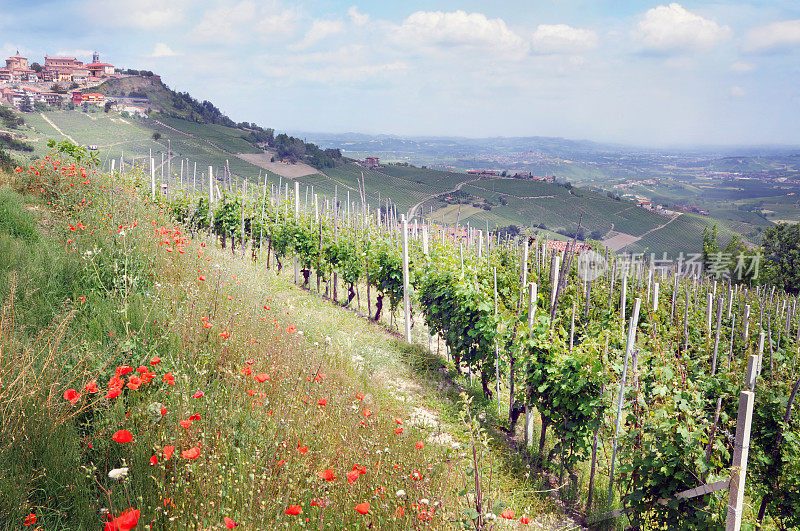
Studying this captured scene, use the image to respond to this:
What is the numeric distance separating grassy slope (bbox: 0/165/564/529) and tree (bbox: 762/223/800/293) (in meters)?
38.2

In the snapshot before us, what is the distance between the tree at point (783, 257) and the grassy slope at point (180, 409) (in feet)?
125

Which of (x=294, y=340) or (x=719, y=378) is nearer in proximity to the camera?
(x=294, y=340)

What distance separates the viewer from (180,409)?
2.29 meters

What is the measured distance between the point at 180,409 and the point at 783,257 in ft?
145

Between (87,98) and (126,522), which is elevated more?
(87,98)

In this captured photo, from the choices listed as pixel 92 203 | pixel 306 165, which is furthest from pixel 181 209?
pixel 306 165

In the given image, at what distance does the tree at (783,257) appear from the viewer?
106 ft

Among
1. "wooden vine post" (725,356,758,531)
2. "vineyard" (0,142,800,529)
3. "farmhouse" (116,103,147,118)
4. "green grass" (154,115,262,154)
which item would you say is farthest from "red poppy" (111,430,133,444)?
"farmhouse" (116,103,147,118)

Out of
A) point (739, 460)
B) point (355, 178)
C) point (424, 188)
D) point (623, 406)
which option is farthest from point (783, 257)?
point (355, 178)

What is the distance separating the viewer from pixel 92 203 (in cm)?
600

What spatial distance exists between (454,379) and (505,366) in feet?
4.47

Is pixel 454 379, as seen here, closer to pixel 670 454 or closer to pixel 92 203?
pixel 670 454

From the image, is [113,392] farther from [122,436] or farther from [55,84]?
[55,84]

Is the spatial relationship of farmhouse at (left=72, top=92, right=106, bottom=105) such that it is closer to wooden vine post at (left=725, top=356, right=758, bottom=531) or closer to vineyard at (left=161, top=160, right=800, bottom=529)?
vineyard at (left=161, top=160, right=800, bottom=529)
